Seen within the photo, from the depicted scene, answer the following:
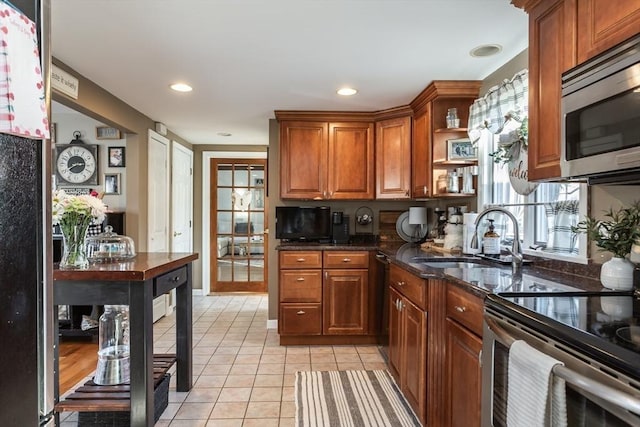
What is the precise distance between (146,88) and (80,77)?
1.49ft

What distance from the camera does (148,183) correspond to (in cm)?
395

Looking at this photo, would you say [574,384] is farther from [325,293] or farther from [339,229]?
[339,229]

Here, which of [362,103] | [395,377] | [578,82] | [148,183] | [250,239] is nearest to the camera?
[578,82]

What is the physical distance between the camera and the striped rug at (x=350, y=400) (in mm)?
2223

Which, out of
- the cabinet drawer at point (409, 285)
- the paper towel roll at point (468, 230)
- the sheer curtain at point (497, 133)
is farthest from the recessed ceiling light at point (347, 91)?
the cabinet drawer at point (409, 285)

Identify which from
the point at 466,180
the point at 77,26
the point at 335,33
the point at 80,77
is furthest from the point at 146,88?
the point at 466,180

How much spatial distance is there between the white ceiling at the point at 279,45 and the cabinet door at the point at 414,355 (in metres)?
1.52

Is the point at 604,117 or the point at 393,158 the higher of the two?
the point at 393,158

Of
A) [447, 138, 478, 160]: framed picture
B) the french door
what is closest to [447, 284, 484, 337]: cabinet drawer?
[447, 138, 478, 160]: framed picture

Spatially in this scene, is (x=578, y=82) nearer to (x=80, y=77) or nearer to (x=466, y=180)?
(x=466, y=180)

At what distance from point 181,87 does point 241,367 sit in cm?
224

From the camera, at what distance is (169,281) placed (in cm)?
224

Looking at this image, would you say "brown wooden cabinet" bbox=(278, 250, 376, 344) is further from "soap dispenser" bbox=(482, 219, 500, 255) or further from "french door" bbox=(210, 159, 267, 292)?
"french door" bbox=(210, 159, 267, 292)

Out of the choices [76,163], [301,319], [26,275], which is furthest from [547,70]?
[76,163]
